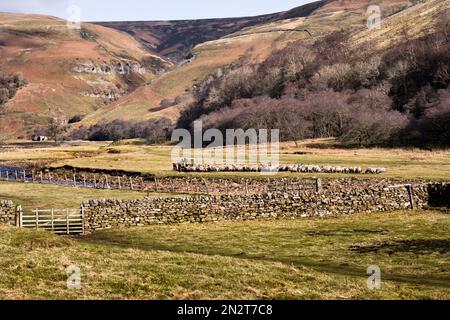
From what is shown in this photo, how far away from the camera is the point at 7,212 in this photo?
3788 cm

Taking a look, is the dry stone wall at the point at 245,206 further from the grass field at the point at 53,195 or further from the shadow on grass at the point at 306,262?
the grass field at the point at 53,195

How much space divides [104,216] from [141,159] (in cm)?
5886

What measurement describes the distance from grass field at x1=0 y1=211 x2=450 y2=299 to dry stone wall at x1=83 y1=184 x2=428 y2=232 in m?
1.78

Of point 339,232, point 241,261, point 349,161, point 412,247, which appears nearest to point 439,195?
point 339,232

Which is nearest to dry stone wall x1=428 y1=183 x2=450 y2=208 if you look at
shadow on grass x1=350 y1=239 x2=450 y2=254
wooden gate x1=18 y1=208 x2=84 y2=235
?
shadow on grass x1=350 y1=239 x2=450 y2=254

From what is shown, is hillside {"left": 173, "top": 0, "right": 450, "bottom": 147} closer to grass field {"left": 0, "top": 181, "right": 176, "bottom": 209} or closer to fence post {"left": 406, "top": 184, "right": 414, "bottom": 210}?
fence post {"left": 406, "top": 184, "right": 414, "bottom": 210}

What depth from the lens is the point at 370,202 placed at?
42.7 metres

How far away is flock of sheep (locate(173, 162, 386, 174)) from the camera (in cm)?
6438

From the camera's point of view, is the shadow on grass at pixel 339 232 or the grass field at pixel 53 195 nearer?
the shadow on grass at pixel 339 232

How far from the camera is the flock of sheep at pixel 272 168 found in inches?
2534

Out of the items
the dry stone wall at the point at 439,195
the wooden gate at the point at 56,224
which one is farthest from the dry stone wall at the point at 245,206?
the wooden gate at the point at 56,224

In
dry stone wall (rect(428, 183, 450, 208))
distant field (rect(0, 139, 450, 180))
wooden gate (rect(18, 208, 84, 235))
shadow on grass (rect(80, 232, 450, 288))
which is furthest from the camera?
distant field (rect(0, 139, 450, 180))

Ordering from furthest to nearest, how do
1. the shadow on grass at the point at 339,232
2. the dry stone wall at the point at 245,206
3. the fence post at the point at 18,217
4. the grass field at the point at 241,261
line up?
the dry stone wall at the point at 245,206 → the fence post at the point at 18,217 → the shadow on grass at the point at 339,232 → the grass field at the point at 241,261

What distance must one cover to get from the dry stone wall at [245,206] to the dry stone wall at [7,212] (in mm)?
4745
